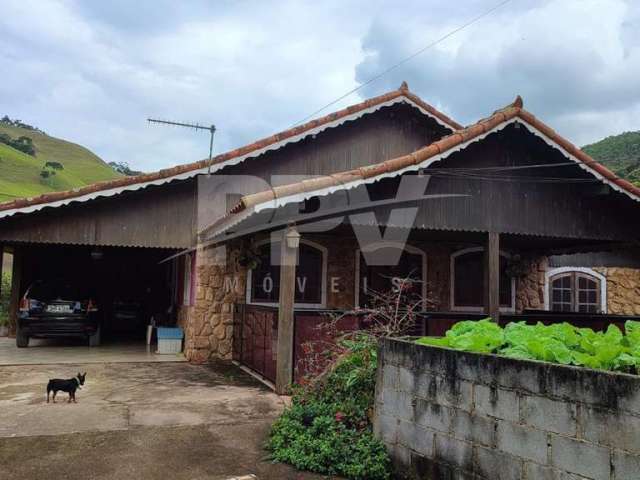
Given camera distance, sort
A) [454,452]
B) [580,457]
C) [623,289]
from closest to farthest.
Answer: [580,457] → [454,452] → [623,289]

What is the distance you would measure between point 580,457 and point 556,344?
76 cm

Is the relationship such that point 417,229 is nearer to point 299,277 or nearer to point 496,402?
point 299,277

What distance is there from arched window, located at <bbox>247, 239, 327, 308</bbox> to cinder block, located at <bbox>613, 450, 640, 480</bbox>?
8.05m

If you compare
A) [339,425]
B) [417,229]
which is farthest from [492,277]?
[339,425]

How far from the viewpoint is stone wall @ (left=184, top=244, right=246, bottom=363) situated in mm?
10469

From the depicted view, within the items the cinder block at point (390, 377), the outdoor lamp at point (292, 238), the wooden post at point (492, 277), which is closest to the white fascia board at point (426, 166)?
the outdoor lamp at point (292, 238)

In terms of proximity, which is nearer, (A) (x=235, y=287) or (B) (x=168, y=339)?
(A) (x=235, y=287)

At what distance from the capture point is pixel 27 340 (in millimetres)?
11734

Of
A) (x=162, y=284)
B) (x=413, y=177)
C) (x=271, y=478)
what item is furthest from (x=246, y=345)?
(x=162, y=284)

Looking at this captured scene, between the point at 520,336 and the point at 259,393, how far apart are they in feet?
14.3

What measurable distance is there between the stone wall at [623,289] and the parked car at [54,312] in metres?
12.9

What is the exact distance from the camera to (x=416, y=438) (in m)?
4.36

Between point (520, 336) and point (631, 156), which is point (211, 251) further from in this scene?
point (631, 156)

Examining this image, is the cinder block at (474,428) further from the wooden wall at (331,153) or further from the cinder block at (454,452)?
the wooden wall at (331,153)
